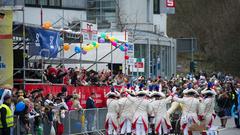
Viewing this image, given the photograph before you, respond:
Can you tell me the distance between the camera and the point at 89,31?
30.6 m

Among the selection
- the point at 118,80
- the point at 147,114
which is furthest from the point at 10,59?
the point at 118,80

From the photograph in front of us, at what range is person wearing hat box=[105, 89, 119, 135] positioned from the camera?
83.0 ft

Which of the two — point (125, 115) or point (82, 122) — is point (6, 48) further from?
point (125, 115)

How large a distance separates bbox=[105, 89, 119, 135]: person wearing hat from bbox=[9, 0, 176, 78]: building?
21.0m

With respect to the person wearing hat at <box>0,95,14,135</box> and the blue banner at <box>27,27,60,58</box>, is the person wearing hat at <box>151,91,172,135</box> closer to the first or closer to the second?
the blue banner at <box>27,27,60,58</box>

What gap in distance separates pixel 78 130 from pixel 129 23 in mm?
30329

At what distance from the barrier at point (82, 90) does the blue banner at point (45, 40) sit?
1188mm

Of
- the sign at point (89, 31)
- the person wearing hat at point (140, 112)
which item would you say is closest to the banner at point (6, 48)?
the person wearing hat at point (140, 112)

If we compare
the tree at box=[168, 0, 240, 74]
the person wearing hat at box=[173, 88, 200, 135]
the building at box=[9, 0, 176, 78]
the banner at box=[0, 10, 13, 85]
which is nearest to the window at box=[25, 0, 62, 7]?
the building at box=[9, 0, 176, 78]

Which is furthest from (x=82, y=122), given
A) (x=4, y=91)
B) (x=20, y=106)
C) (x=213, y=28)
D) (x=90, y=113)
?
(x=213, y=28)

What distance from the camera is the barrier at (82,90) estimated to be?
26.0 metres

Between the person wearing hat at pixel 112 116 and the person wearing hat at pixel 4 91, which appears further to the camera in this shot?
the person wearing hat at pixel 112 116

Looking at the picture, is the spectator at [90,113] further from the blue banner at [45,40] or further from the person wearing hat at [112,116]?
the blue banner at [45,40]

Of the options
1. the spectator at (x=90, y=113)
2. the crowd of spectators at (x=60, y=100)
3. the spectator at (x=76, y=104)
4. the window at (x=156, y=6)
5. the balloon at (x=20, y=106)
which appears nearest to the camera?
the balloon at (x=20, y=106)
